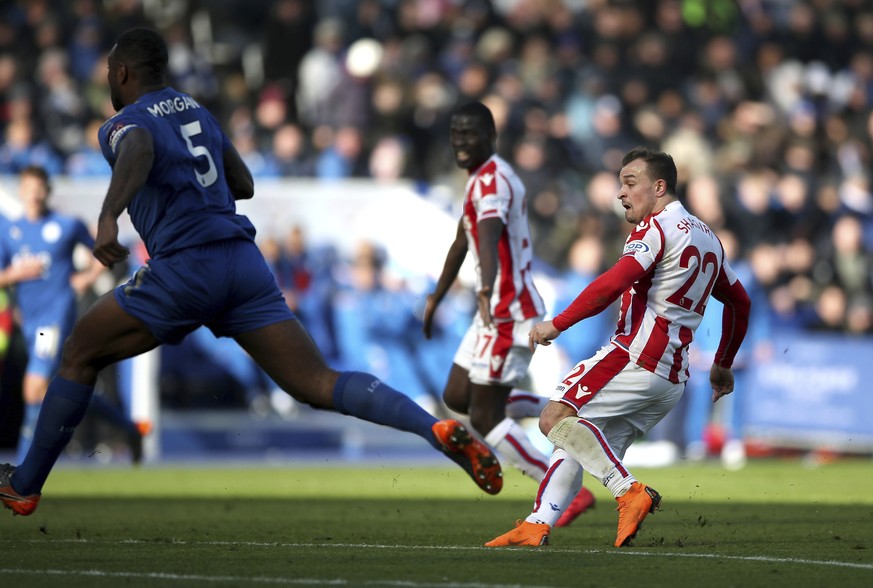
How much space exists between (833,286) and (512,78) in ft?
15.5

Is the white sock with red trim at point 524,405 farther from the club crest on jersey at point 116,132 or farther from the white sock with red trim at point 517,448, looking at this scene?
the club crest on jersey at point 116,132

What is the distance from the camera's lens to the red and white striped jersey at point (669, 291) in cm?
719

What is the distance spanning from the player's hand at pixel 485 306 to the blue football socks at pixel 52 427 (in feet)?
8.59

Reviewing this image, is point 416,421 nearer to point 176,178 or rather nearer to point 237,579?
point 237,579

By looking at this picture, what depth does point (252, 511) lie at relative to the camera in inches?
395

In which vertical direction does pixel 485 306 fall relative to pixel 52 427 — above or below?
above

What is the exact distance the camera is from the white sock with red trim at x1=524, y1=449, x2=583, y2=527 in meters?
7.45

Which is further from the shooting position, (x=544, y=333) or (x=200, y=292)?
(x=200, y=292)

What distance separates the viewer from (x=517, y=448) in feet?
29.6

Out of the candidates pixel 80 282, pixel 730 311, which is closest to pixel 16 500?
pixel 730 311

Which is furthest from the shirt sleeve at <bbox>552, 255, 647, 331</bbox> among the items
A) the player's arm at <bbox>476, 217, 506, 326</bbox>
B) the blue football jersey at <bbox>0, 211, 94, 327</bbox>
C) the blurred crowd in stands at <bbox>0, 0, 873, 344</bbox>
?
the blurred crowd in stands at <bbox>0, 0, 873, 344</bbox>

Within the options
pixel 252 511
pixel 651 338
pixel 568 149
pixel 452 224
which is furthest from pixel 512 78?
pixel 651 338

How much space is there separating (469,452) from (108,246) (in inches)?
70.7

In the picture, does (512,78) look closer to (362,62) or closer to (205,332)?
(362,62)
